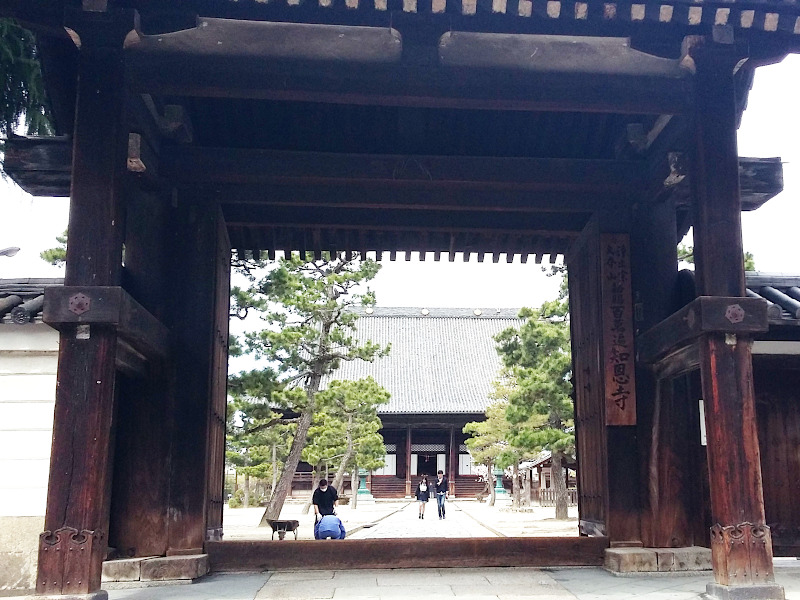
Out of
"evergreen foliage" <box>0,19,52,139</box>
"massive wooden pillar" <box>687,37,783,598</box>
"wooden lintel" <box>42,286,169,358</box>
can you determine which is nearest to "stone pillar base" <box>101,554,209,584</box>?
"wooden lintel" <box>42,286,169,358</box>

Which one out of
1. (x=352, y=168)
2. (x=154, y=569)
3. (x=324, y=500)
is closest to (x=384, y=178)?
(x=352, y=168)

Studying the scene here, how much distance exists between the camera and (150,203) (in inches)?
286

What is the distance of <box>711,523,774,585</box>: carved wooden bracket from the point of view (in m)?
5.07

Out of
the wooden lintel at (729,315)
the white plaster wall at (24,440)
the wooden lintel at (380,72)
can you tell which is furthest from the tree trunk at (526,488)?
the wooden lintel at (380,72)

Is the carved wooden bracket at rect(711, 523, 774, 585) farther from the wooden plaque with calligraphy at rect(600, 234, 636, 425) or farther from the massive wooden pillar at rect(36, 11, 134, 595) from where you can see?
the massive wooden pillar at rect(36, 11, 134, 595)

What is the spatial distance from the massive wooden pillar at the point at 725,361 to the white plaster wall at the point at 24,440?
550cm

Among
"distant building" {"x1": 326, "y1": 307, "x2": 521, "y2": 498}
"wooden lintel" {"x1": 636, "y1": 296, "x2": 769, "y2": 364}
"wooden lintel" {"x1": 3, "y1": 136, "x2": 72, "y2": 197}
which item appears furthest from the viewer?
"distant building" {"x1": 326, "y1": 307, "x2": 521, "y2": 498}

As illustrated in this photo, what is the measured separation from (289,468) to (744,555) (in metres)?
13.6

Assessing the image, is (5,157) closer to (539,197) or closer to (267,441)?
(539,197)

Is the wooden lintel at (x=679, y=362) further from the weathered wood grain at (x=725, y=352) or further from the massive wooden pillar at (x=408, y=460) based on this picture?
the massive wooden pillar at (x=408, y=460)

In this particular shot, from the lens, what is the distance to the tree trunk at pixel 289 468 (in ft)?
56.4

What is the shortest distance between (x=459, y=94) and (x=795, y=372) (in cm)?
472

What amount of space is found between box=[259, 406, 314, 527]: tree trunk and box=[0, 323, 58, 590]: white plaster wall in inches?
398

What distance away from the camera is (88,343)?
4961 mm
